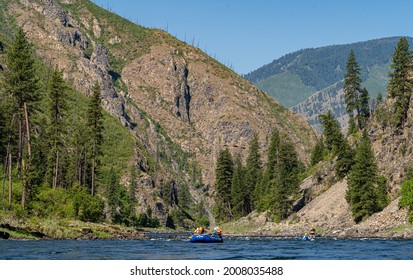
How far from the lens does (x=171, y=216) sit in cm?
19650

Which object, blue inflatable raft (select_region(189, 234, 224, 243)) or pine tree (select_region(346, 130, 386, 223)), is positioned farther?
pine tree (select_region(346, 130, 386, 223))

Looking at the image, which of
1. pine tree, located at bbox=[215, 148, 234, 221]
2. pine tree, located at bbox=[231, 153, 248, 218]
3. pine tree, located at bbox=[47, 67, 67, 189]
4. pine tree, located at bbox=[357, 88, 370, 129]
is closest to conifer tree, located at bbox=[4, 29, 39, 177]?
pine tree, located at bbox=[47, 67, 67, 189]

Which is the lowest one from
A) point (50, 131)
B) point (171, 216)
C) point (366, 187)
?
point (171, 216)

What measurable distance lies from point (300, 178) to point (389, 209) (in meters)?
41.7

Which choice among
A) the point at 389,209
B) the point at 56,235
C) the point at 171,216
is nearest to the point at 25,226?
the point at 56,235

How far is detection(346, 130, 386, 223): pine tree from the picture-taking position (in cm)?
8569

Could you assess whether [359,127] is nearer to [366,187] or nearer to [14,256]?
[366,187]

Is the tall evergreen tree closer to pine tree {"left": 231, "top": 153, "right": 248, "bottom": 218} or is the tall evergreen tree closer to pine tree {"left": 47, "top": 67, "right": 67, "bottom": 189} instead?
pine tree {"left": 231, "top": 153, "right": 248, "bottom": 218}

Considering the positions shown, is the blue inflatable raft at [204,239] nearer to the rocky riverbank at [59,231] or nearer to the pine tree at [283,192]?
the rocky riverbank at [59,231]

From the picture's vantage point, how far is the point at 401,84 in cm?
10038

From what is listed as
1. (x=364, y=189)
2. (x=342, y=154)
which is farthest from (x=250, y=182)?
(x=364, y=189)

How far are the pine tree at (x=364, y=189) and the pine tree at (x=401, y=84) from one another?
1238 cm

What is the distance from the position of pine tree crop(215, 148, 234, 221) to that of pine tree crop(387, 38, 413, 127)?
145 ft

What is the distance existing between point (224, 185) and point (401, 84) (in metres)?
49.1
